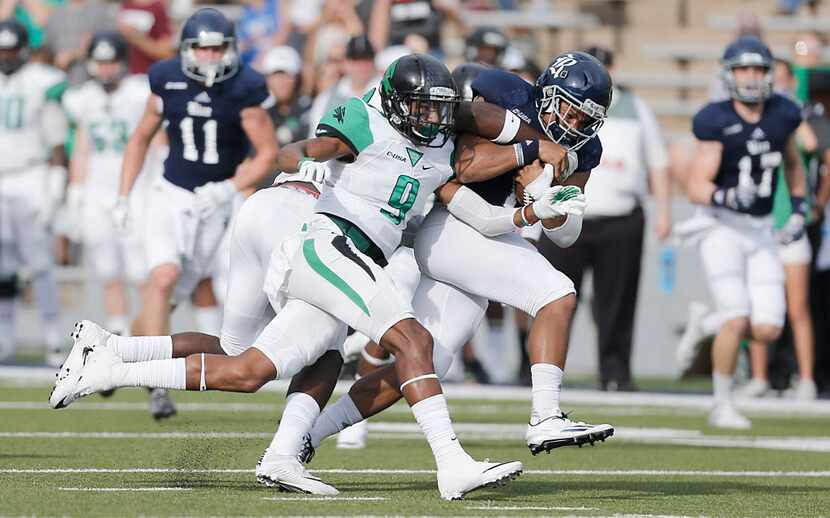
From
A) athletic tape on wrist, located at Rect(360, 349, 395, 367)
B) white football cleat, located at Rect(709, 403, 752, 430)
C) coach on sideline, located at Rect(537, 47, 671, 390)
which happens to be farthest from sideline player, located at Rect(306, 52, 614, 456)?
coach on sideline, located at Rect(537, 47, 671, 390)

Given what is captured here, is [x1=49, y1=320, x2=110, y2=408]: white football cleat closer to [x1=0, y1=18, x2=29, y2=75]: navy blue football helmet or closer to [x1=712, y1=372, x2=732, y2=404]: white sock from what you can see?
[x1=712, y1=372, x2=732, y2=404]: white sock

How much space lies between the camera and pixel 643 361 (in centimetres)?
1239

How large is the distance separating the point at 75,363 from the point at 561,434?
1544mm

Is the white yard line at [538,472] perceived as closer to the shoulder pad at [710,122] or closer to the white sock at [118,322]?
the shoulder pad at [710,122]

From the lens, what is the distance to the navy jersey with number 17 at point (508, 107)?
6.13 m

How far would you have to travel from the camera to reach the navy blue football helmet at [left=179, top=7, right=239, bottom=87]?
27.7 ft

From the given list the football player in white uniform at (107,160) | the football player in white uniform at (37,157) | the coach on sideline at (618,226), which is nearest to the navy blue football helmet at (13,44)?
the football player in white uniform at (37,157)

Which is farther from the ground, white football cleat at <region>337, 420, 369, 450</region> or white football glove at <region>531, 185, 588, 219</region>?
white football glove at <region>531, 185, 588, 219</region>

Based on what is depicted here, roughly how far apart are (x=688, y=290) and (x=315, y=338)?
23.0 ft

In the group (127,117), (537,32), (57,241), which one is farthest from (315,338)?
(537,32)

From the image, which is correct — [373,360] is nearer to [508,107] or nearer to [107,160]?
[508,107]

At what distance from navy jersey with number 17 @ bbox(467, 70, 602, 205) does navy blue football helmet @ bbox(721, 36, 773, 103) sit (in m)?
3.01

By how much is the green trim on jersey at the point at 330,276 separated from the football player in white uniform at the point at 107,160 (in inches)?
235

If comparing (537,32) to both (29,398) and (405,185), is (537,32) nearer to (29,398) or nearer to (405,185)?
(29,398)
